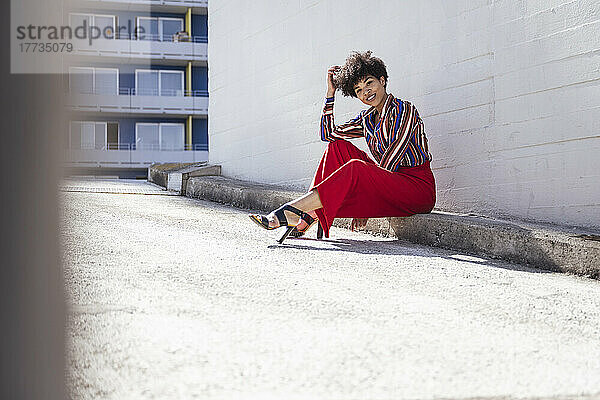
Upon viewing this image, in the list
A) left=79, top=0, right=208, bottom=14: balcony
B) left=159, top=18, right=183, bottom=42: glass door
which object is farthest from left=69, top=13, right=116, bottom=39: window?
left=159, top=18, right=183, bottom=42: glass door

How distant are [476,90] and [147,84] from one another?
2134 cm

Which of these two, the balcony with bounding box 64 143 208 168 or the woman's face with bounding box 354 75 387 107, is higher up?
the balcony with bounding box 64 143 208 168

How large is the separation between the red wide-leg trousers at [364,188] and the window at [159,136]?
20.6 m

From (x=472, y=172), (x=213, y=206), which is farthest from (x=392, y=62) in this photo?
(x=213, y=206)

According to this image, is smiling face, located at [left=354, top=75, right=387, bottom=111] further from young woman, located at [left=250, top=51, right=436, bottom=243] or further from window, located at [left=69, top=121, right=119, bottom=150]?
window, located at [left=69, top=121, right=119, bottom=150]

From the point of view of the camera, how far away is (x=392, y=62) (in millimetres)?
4629

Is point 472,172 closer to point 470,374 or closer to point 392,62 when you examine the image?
point 392,62

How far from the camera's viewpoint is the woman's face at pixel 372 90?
3699 mm

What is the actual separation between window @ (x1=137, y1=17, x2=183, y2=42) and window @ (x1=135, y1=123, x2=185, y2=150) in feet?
10.5

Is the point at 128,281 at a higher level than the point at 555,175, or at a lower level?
lower

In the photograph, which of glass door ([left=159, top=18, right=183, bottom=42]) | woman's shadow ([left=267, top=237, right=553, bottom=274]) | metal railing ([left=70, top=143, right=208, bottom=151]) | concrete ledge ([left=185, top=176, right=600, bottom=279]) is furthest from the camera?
glass door ([left=159, top=18, right=183, bottom=42])

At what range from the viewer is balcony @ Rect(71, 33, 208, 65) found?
23.0m

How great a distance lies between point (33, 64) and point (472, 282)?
220 centimetres

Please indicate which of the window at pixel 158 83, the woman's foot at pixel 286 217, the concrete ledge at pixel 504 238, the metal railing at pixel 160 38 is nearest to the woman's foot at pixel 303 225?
the woman's foot at pixel 286 217
